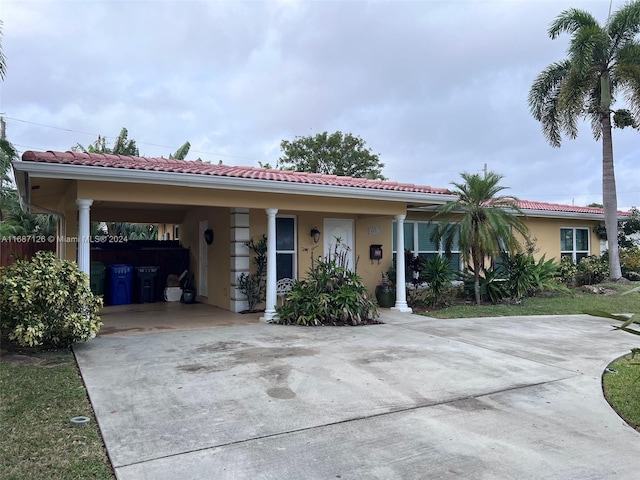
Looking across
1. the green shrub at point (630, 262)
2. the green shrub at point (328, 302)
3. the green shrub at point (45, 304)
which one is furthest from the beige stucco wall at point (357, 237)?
the green shrub at point (630, 262)

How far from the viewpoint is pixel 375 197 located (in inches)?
391

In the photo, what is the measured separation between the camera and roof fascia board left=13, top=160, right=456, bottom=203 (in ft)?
22.0

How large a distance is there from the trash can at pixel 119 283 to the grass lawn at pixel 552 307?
781cm

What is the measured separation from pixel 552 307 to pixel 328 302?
20.0ft

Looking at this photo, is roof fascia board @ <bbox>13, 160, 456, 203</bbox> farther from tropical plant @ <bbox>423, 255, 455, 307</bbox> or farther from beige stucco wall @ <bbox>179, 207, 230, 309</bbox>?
beige stucco wall @ <bbox>179, 207, 230, 309</bbox>

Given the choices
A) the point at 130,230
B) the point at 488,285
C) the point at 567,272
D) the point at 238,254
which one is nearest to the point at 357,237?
the point at 238,254

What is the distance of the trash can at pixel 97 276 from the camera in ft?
37.8

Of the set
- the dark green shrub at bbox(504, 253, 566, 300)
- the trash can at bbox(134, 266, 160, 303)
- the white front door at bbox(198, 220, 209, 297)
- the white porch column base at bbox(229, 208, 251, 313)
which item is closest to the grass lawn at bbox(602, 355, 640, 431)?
the dark green shrub at bbox(504, 253, 566, 300)

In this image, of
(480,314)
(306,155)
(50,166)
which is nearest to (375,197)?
(480,314)

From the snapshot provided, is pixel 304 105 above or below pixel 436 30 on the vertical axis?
above

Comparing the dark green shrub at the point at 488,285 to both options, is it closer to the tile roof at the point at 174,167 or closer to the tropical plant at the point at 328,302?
the tile roof at the point at 174,167

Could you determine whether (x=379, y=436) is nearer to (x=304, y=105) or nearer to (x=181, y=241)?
(x=181, y=241)

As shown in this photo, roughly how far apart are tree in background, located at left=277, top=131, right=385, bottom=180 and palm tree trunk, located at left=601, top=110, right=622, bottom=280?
17.6 m

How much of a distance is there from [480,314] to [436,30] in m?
7.27
